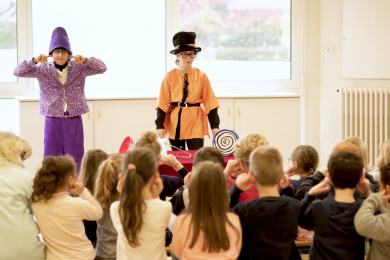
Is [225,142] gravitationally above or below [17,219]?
above

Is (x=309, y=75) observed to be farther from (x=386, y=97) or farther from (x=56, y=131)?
(x=56, y=131)

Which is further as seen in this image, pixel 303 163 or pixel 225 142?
pixel 225 142

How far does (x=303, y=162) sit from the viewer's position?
295cm

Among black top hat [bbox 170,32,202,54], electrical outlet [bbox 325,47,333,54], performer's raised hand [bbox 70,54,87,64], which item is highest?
electrical outlet [bbox 325,47,333,54]

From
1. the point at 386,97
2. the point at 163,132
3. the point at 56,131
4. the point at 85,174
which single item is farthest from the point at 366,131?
the point at 85,174

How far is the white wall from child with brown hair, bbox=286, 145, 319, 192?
3.54 meters

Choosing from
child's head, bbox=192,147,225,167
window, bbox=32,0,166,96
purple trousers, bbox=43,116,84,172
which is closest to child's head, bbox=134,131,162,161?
child's head, bbox=192,147,225,167

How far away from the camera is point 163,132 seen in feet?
13.5

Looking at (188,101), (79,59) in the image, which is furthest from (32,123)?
(188,101)

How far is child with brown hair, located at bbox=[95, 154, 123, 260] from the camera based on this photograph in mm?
2496

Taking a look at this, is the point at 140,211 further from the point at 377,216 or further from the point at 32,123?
the point at 32,123

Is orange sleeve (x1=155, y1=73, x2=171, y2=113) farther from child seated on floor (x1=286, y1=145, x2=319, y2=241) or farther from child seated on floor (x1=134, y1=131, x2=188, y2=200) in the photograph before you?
child seated on floor (x1=286, y1=145, x2=319, y2=241)

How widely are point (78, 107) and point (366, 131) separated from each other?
120 inches

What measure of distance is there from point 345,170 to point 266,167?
1.13 feet
